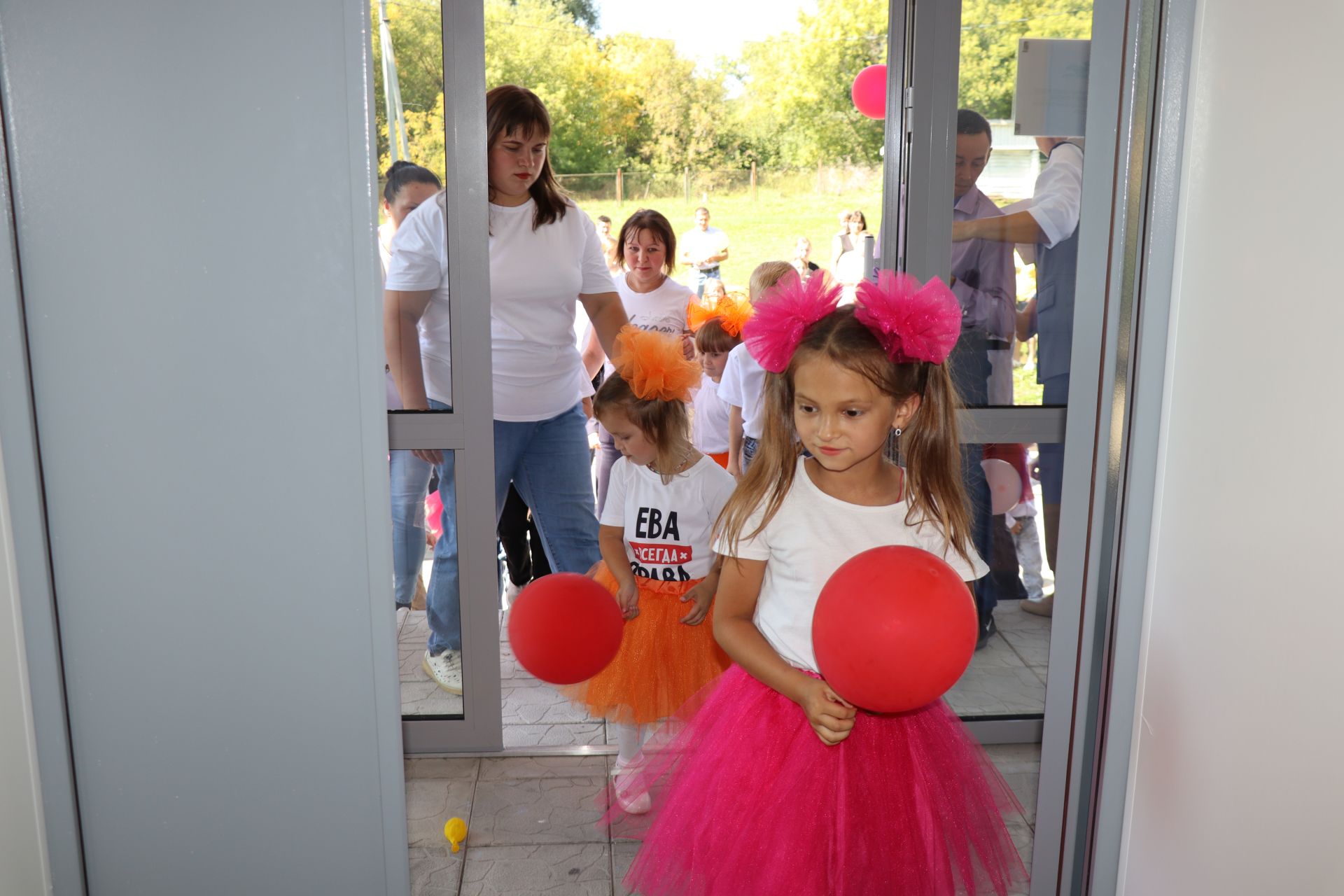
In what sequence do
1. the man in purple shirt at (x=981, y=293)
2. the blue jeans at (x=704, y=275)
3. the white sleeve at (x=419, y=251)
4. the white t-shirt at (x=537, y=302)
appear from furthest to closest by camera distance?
the blue jeans at (x=704, y=275) → the white t-shirt at (x=537, y=302) → the man in purple shirt at (x=981, y=293) → the white sleeve at (x=419, y=251)

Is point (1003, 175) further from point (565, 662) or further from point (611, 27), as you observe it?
point (611, 27)

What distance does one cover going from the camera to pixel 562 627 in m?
2.19

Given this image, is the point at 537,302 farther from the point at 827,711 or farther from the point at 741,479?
the point at 827,711

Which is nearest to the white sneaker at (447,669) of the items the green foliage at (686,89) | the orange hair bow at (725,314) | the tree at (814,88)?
the orange hair bow at (725,314)

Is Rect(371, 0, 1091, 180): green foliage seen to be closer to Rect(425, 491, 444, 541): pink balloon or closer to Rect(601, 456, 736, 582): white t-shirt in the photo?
Rect(425, 491, 444, 541): pink balloon

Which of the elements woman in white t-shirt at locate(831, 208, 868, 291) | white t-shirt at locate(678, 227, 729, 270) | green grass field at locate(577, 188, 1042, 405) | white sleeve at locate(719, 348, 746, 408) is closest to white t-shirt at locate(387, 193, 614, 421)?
white sleeve at locate(719, 348, 746, 408)

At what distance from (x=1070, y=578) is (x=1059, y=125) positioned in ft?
3.77

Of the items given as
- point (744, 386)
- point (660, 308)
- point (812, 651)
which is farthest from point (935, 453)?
point (660, 308)

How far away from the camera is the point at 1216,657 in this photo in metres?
1.49

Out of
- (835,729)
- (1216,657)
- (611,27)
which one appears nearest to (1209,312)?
(1216,657)

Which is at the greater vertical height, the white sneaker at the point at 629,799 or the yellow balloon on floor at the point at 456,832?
the white sneaker at the point at 629,799

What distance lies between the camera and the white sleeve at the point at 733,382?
370 cm

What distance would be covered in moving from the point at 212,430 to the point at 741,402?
2314 mm

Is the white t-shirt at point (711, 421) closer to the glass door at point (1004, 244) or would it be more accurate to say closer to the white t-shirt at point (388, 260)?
the glass door at point (1004, 244)
